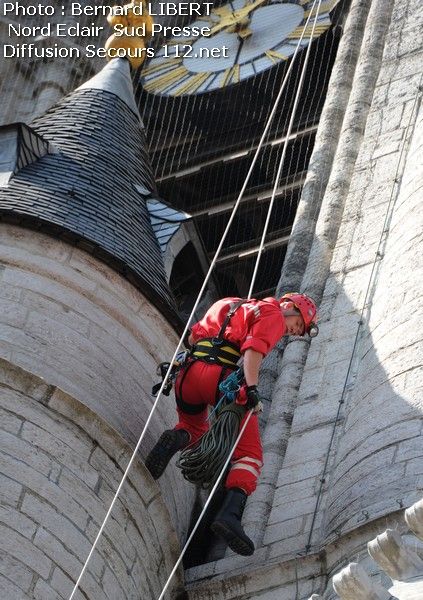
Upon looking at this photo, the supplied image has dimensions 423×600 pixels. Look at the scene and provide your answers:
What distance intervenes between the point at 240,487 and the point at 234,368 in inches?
27.6

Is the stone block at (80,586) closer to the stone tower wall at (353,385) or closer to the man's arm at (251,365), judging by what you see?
the stone tower wall at (353,385)

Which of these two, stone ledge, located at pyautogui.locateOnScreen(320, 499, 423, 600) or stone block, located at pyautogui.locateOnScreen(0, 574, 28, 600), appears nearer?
stone ledge, located at pyautogui.locateOnScreen(320, 499, 423, 600)

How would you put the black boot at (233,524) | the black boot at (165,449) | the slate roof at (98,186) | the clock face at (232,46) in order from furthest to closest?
the clock face at (232,46), the slate roof at (98,186), the black boot at (165,449), the black boot at (233,524)

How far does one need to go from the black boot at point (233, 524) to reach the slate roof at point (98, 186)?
7.16 feet

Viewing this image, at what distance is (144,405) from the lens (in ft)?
44.3

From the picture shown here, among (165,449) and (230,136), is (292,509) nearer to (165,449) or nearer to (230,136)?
(165,449)

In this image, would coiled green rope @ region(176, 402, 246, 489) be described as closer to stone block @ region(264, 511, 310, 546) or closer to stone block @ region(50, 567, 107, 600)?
stone block @ region(264, 511, 310, 546)

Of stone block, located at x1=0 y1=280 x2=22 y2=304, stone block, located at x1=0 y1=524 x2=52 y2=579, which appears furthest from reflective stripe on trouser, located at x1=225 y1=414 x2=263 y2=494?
stone block, located at x1=0 y1=280 x2=22 y2=304

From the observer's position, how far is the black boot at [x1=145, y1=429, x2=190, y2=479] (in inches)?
498

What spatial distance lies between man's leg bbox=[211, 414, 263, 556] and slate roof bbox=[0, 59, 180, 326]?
1817 millimetres

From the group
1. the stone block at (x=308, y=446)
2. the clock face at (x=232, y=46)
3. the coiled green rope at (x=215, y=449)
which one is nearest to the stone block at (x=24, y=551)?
the coiled green rope at (x=215, y=449)

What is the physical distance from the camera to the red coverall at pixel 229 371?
12.4m

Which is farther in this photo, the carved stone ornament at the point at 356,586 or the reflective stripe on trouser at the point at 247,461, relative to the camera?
the reflective stripe on trouser at the point at 247,461

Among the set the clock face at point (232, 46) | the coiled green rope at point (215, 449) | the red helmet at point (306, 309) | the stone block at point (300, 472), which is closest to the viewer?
the coiled green rope at point (215, 449)
